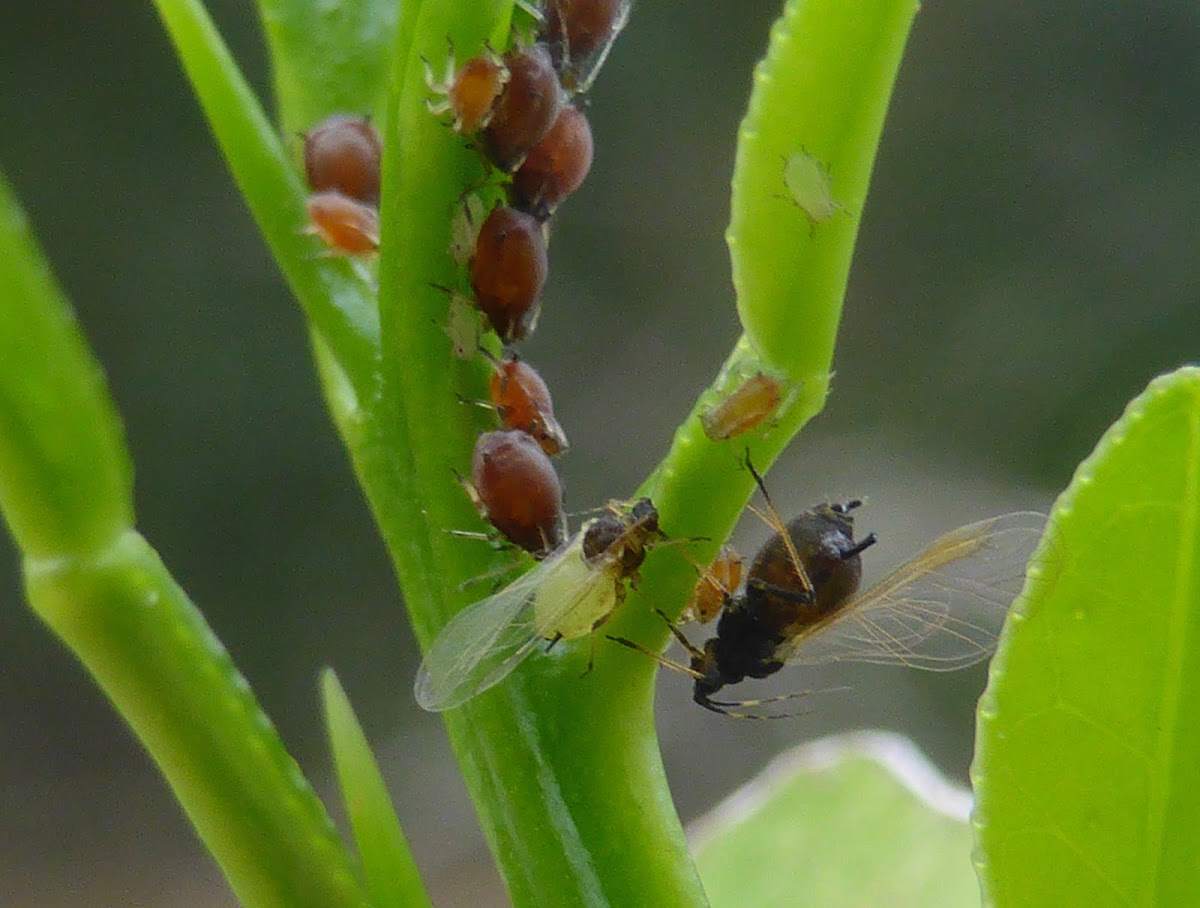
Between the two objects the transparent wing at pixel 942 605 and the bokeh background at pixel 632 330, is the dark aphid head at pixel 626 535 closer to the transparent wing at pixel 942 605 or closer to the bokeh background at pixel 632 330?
the transparent wing at pixel 942 605

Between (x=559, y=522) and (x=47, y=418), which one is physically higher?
(x=47, y=418)

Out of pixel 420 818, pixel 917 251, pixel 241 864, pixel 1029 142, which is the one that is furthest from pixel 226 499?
pixel 241 864

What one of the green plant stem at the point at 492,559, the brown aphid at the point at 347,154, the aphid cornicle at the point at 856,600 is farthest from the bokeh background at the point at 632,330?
the green plant stem at the point at 492,559

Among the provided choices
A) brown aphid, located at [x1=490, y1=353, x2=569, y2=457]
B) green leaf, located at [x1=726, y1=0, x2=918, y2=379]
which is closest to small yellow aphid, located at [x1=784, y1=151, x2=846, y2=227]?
green leaf, located at [x1=726, y1=0, x2=918, y2=379]

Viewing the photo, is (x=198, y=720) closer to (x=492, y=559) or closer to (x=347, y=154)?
(x=492, y=559)

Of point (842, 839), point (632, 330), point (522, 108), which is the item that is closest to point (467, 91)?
point (522, 108)

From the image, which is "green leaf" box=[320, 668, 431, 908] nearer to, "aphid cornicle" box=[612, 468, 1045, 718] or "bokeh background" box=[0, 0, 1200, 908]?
"aphid cornicle" box=[612, 468, 1045, 718]
